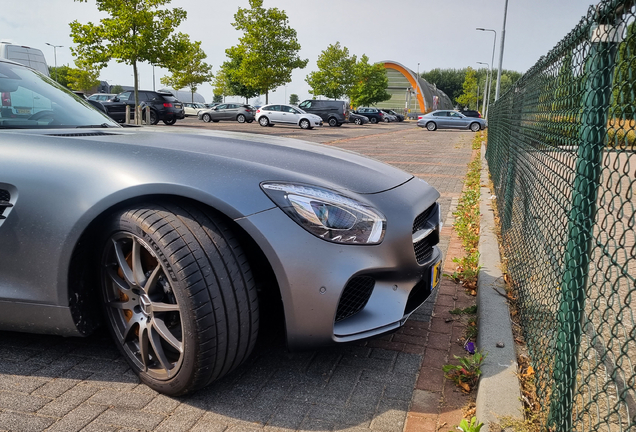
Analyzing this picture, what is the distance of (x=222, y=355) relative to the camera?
2.25 metres

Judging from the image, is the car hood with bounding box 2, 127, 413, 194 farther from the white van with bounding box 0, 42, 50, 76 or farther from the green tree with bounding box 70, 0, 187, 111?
the green tree with bounding box 70, 0, 187, 111

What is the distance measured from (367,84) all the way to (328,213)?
67.1 meters

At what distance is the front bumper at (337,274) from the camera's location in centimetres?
220

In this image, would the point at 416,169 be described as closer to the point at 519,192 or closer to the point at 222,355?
the point at 519,192

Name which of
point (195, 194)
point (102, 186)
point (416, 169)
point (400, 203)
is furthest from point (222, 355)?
point (416, 169)

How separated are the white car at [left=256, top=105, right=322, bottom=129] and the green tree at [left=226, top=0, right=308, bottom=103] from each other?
8844mm

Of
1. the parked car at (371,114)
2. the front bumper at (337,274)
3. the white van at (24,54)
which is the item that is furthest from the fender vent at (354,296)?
the parked car at (371,114)

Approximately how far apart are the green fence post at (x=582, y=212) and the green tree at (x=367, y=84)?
62124 mm

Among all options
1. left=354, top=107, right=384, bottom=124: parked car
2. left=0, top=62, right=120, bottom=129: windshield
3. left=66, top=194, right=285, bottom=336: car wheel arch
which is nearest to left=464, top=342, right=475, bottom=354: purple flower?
left=66, top=194, right=285, bottom=336: car wheel arch

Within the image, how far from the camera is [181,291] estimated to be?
7.13ft

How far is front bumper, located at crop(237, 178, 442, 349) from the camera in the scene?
2201 mm

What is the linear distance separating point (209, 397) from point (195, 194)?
90cm

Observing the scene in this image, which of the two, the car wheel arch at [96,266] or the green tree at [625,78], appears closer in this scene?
the green tree at [625,78]

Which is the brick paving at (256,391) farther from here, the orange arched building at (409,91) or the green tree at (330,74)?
the orange arched building at (409,91)
